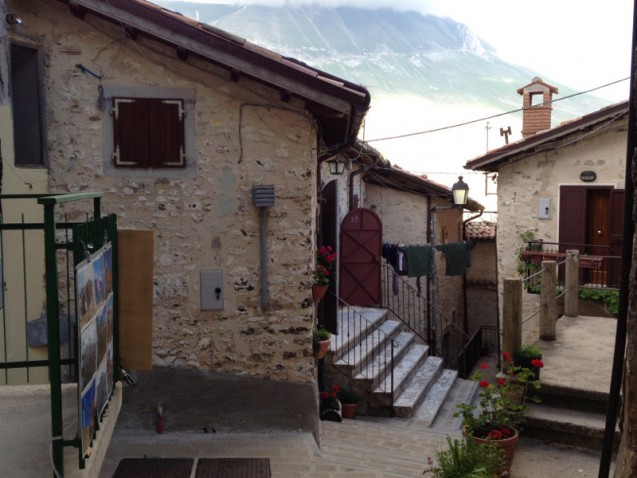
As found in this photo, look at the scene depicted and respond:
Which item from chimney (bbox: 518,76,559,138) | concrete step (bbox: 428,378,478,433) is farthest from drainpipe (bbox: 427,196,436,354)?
concrete step (bbox: 428,378,478,433)

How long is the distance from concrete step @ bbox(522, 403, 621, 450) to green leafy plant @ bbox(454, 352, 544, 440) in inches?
6.6

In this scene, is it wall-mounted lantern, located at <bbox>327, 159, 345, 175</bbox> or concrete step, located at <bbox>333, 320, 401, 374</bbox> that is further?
wall-mounted lantern, located at <bbox>327, 159, 345, 175</bbox>

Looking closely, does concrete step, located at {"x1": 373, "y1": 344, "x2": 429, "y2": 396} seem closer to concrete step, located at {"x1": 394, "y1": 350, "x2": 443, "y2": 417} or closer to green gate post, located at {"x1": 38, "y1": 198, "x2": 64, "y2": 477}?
concrete step, located at {"x1": 394, "y1": 350, "x2": 443, "y2": 417}

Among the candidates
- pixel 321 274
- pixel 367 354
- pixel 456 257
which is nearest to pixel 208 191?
pixel 321 274

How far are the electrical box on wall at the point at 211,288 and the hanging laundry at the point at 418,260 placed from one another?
8766 mm

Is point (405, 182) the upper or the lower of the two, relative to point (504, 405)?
upper

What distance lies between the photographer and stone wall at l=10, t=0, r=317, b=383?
7805mm

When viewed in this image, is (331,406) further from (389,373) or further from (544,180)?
(544,180)

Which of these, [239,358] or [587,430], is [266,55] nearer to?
[239,358]

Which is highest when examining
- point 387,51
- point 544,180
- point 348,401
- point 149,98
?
point 387,51

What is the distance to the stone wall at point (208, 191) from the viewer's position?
25.6 feet

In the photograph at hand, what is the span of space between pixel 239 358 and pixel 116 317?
2980 mm

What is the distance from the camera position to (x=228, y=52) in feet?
24.7

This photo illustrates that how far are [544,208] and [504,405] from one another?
30.1 feet
